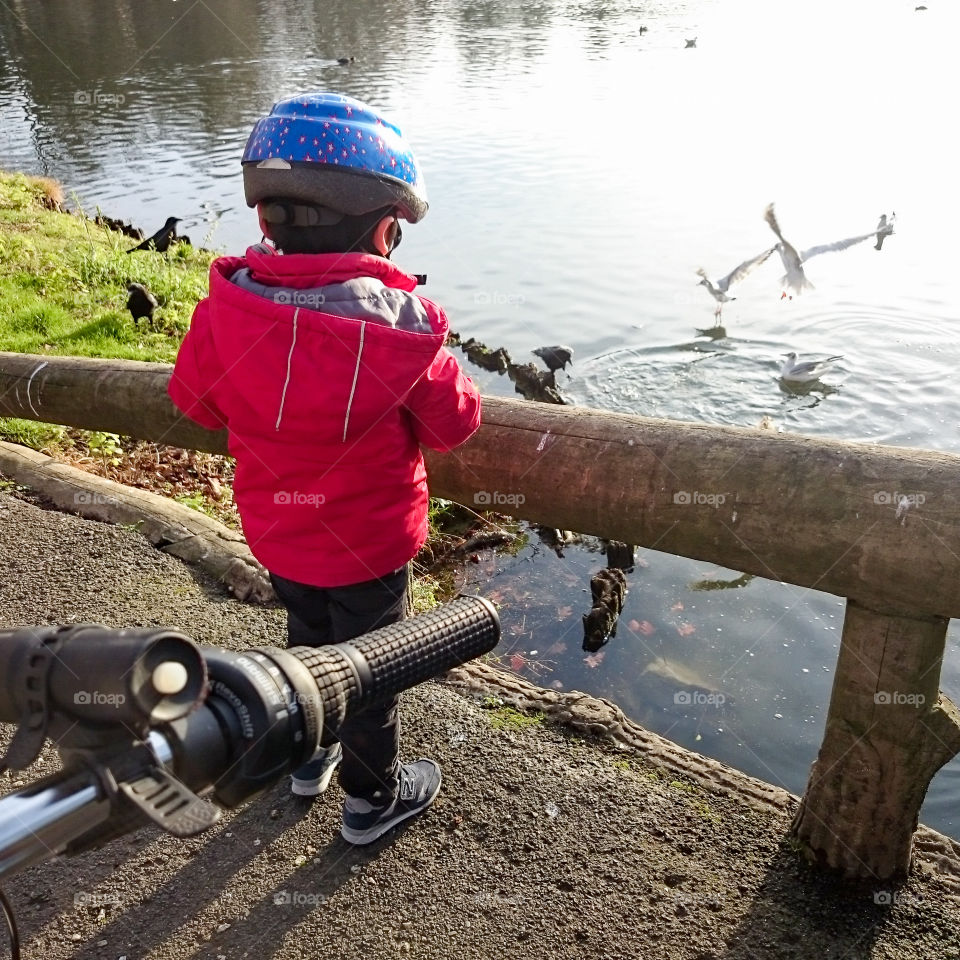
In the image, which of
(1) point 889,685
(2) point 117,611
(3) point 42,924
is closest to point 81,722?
(3) point 42,924

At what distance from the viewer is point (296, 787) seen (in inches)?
111

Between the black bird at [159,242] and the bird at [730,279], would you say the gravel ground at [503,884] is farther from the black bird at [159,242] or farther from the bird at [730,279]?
the black bird at [159,242]

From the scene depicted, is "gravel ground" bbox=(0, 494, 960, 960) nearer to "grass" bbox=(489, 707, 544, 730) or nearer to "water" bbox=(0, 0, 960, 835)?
"grass" bbox=(489, 707, 544, 730)

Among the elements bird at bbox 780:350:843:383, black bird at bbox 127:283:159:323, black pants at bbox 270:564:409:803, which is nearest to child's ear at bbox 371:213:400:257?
black pants at bbox 270:564:409:803

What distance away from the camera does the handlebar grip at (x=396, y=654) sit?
1.27m

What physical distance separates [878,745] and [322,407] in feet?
5.61

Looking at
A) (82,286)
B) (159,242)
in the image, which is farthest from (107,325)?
(159,242)

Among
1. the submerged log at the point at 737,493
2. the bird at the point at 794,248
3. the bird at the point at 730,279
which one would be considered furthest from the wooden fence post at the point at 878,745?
the bird at the point at 730,279

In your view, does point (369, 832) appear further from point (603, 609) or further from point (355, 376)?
point (603, 609)

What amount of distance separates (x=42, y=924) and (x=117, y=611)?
150cm

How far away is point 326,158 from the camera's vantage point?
2088mm

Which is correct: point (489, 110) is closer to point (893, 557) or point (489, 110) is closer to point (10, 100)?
point (10, 100)

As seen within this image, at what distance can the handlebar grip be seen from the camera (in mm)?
1273

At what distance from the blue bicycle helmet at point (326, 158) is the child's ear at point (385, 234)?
2.0 inches
